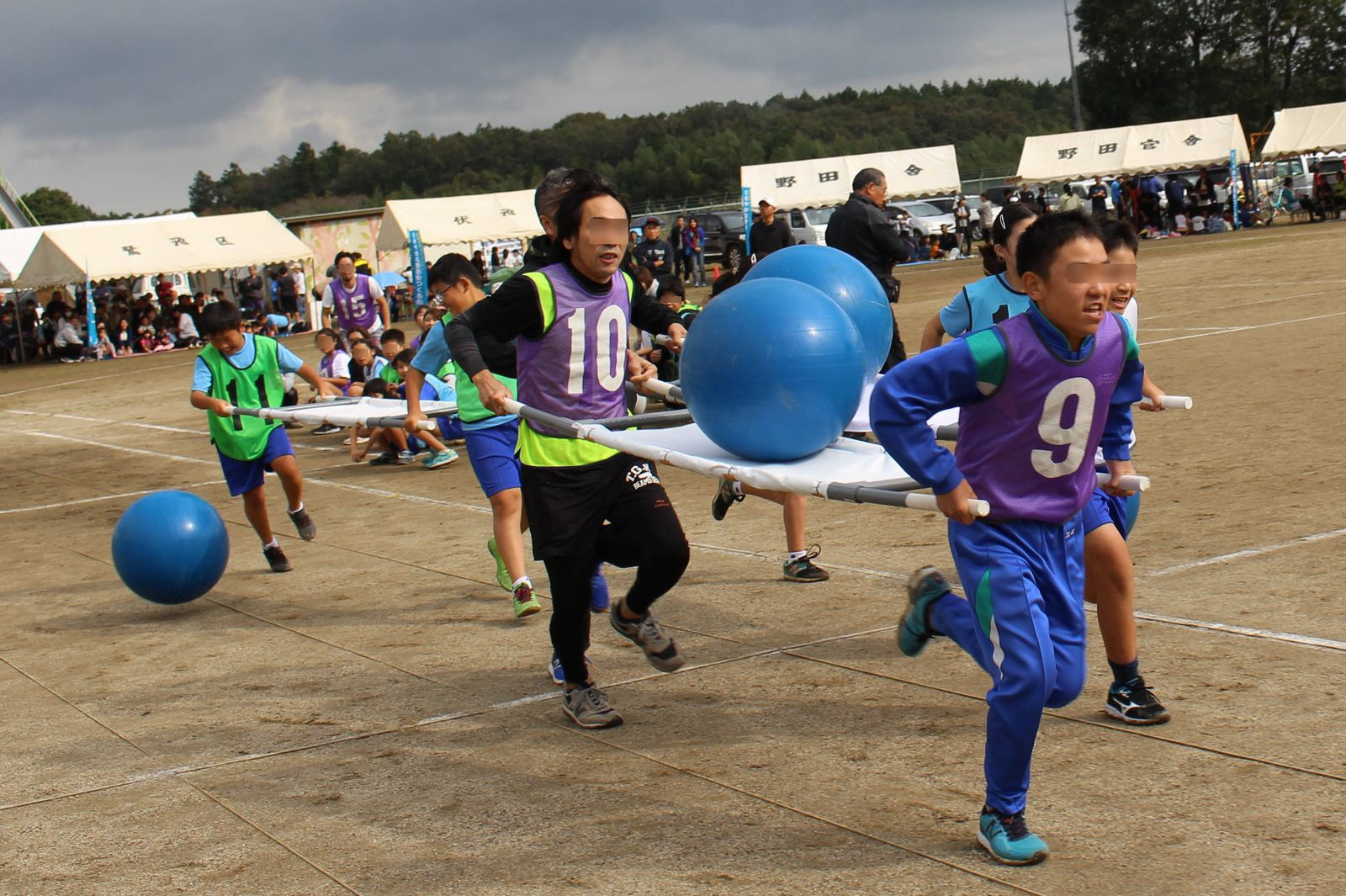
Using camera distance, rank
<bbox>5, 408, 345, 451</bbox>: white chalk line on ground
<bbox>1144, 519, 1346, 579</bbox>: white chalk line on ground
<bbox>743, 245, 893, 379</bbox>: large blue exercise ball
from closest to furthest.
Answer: <bbox>743, 245, 893, 379</bbox>: large blue exercise ball, <bbox>1144, 519, 1346, 579</bbox>: white chalk line on ground, <bbox>5, 408, 345, 451</bbox>: white chalk line on ground

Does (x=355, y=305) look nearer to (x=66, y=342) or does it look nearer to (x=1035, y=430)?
(x=1035, y=430)

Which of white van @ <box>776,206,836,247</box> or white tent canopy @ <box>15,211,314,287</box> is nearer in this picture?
white tent canopy @ <box>15,211,314,287</box>

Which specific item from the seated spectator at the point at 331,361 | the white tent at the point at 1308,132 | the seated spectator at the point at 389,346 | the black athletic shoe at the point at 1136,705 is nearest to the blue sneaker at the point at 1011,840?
the black athletic shoe at the point at 1136,705

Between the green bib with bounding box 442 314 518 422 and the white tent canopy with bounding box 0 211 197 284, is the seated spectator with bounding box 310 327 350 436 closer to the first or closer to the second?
the green bib with bounding box 442 314 518 422

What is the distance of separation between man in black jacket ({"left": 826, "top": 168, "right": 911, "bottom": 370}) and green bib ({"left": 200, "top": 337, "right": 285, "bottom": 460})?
3.83 meters

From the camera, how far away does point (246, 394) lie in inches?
357

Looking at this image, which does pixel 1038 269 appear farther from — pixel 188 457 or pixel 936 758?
pixel 188 457

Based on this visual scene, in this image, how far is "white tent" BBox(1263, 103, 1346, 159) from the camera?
3950cm

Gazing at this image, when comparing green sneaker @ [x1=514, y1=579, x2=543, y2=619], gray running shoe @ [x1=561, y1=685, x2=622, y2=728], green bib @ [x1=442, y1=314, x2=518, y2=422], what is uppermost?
green bib @ [x1=442, y1=314, x2=518, y2=422]

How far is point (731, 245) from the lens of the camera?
1473cm

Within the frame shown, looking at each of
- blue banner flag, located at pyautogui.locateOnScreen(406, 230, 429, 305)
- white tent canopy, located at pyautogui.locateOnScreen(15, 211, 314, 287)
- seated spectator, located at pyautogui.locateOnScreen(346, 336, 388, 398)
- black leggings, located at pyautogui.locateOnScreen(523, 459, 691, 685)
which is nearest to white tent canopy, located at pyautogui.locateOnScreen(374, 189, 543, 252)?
blue banner flag, located at pyautogui.locateOnScreen(406, 230, 429, 305)

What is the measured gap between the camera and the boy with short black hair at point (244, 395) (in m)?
8.94

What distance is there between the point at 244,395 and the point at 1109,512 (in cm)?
588

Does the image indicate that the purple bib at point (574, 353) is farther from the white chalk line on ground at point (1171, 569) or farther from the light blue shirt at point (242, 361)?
the light blue shirt at point (242, 361)
